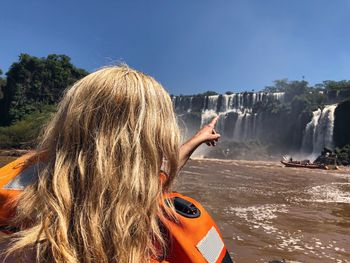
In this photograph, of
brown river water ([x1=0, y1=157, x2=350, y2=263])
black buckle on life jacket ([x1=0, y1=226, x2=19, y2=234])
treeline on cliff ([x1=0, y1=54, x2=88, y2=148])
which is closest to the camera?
black buckle on life jacket ([x1=0, y1=226, x2=19, y2=234])

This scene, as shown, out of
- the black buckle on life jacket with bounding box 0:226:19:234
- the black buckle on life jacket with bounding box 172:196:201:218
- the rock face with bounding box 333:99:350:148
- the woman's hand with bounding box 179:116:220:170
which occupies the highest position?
the rock face with bounding box 333:99:350:148

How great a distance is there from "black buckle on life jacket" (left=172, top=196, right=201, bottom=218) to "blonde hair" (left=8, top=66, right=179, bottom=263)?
0.16 meters

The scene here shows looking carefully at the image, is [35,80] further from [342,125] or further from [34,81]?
[342,125]

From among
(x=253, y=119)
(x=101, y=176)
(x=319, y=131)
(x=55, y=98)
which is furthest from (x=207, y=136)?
(x=55, y=98)

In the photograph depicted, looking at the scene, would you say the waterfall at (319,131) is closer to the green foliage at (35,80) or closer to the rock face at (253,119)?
the rock face at (253,119)

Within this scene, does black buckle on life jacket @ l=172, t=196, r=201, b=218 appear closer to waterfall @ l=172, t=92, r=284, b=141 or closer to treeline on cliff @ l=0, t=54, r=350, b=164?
treeline on cliff @ l=0, t=54, r=350, b=164

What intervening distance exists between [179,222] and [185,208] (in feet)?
0.29

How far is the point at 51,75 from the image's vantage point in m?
56.0

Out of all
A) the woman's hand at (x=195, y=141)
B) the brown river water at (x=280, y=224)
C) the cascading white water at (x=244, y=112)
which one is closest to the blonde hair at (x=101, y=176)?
the woman's hand at (x=195, y=141)

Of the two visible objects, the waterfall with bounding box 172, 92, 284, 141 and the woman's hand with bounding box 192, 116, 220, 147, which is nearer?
the woman's hand with bounding box 192, 116, 220, 147

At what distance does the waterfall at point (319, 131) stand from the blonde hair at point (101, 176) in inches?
1744

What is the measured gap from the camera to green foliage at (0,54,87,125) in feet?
182

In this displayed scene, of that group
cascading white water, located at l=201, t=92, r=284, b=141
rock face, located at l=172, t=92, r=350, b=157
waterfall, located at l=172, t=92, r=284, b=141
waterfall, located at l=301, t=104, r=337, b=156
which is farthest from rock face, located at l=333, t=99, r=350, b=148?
cascading white water, located at l=201, t=92, r=284, b=141

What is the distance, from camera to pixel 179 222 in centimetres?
140
